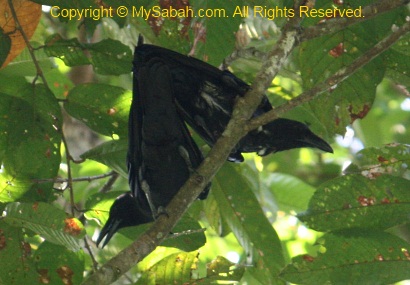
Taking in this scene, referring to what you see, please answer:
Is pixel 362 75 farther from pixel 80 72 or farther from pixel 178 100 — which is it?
pixel 80 72

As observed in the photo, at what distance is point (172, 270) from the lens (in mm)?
3406

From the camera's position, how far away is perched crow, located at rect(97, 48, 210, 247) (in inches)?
132

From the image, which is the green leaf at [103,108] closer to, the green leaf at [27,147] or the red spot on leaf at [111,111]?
the red spot on leaf at [111,111]

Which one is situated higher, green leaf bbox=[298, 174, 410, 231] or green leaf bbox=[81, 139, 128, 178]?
green leaf bbox=[298, 174, 410, 231]

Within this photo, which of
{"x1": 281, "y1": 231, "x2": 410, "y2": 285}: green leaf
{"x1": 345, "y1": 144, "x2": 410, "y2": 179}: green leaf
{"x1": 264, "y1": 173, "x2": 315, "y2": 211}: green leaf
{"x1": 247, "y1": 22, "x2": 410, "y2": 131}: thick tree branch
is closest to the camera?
{"x1": 247, "y1": 22, "x2": 410, "y2": 131}: thick tree branch

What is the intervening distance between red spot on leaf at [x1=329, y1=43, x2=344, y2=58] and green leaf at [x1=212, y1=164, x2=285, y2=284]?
0.77m

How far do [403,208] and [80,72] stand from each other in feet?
11.6

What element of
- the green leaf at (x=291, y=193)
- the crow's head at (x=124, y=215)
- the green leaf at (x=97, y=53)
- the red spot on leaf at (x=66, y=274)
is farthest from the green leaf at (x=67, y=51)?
the green leaf at (x=291, y=193)

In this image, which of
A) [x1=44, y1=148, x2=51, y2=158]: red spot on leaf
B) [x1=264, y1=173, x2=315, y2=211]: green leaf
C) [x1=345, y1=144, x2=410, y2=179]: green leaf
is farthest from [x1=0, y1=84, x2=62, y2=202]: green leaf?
[x1=264, y1=173, x2=315, y2=211]: green leaf

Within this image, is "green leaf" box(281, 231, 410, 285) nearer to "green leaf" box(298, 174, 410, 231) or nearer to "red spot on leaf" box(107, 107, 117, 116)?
"green leaf" box(298, 174, 410, 231)

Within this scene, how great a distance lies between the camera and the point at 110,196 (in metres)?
3.36

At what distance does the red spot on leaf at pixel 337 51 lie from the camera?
132 inches

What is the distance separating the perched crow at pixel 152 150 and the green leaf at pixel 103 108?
8 centimetres

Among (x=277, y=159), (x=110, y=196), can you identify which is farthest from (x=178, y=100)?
(x=277, y=159)
